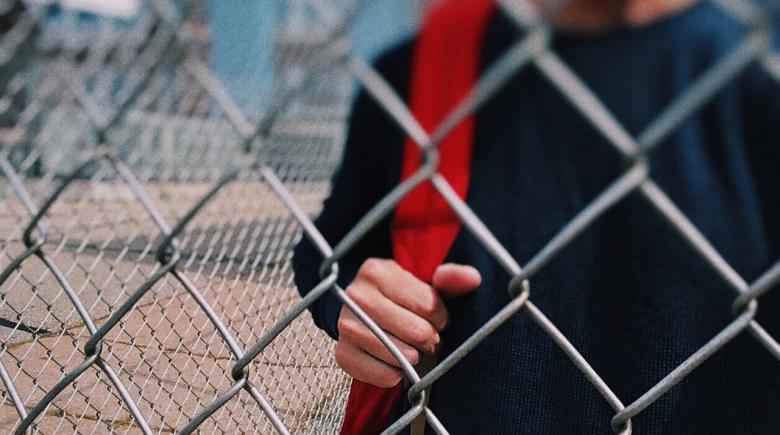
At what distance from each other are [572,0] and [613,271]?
332 mm

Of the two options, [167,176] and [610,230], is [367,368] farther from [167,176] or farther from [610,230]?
[167,176]

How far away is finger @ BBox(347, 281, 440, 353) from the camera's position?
2.52 feet

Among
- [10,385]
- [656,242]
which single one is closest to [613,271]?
[656,242]

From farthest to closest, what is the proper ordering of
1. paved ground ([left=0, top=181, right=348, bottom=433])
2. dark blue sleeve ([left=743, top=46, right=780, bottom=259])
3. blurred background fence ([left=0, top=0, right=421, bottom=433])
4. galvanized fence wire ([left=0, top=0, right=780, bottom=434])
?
paved ground ([left=0, top=181, right=348, bottom=433])
blurred background fence ([left=0, top=0, right=421, bottom=433])
dark blue sleeve ([left=743, top=46, right=780, bottom=259])
galvanized fence wire ([left=0, top=0, right=780, bottom=434])

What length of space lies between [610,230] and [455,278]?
0.20m

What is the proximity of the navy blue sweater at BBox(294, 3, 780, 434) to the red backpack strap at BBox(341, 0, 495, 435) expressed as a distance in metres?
0.02

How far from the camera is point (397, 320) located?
0.77m

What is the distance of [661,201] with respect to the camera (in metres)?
0.50

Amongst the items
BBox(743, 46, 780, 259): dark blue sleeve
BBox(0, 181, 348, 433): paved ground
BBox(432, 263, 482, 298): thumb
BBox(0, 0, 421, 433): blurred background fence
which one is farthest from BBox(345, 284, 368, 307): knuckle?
BBox(0, 181, 348, 433): paved ground

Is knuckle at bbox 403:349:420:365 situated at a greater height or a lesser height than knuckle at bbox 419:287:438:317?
lesser

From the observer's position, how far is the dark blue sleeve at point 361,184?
0.79 metres

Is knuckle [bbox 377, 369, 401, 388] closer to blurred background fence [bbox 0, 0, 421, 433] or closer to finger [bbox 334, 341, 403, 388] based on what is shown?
finger [bbox 334, 341, 403, 388]

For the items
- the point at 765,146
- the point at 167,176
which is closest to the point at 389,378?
the point at 765,146

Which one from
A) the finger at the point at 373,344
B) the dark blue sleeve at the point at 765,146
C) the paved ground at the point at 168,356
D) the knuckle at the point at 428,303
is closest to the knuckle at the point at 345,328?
the finger at the point at 373,344
